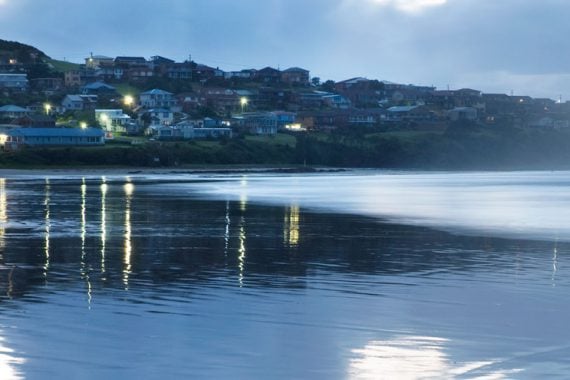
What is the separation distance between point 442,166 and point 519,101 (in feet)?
269

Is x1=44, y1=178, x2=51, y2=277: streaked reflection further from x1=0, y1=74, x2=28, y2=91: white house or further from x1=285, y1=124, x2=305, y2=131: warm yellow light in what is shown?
x1=0, y1=74, x2=28, y2=91: white house

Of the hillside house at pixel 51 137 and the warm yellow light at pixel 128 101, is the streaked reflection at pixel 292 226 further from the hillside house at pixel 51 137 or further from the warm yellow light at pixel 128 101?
the warm yellow light at pixel 128 101

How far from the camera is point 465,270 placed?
21844mm

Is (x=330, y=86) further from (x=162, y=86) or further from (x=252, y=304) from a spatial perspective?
(x=252, y=304)

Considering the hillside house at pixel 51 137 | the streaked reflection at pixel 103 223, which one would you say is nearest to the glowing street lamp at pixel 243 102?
the hillside house at pixel 51 137

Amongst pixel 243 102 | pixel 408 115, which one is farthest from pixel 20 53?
pixel 408 115

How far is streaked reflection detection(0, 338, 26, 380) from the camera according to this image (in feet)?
40.2

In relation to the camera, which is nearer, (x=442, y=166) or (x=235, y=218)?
(x=235, y=218)

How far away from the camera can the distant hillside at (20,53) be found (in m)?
163

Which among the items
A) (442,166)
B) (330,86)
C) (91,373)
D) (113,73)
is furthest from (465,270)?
(330,86)

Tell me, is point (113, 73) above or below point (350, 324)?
above

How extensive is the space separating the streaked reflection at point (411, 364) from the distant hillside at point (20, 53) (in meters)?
154

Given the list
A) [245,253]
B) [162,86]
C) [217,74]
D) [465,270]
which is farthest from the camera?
[217,74]

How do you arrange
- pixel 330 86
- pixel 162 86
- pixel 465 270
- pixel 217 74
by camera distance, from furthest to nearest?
pixel 330 86 → pixel 217 74 → pixel 162 86 → pixel 465 270
